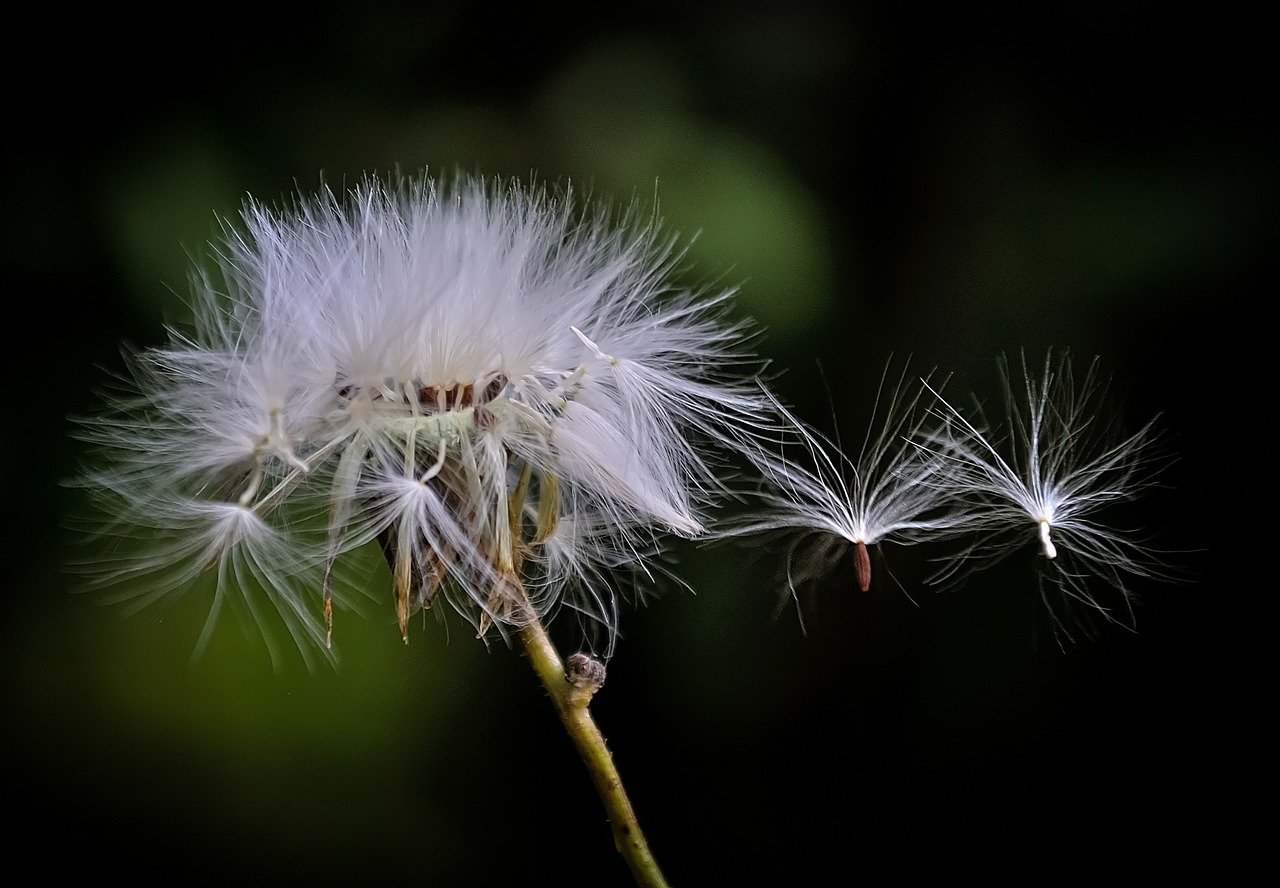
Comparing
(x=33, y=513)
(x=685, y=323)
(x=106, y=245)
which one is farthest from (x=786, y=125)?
(x=33, y=513)

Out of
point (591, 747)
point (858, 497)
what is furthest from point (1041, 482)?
point (591, 747)

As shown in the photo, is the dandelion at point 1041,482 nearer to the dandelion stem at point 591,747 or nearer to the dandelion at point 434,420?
the dandelion at point 434,420

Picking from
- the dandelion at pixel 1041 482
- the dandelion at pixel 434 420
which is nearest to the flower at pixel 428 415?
the dandelion at pixel 434 420

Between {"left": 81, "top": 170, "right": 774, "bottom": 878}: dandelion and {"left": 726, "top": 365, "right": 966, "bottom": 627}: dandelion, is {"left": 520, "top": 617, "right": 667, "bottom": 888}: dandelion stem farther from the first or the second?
{"left": 726, "top": 365, "right": 966, "bottom": 627}: dandelion

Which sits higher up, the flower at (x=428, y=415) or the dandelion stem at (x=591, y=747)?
the flower at (x=428, y=415)

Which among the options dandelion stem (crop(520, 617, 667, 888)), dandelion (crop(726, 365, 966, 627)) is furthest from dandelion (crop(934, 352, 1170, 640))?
dandelion stem (crop(520, 617, 667, 888))

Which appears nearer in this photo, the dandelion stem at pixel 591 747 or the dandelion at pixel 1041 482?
the dandelion stem at pixel 591 747

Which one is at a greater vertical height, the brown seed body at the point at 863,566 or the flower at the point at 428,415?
the flower at the point at 428,415
